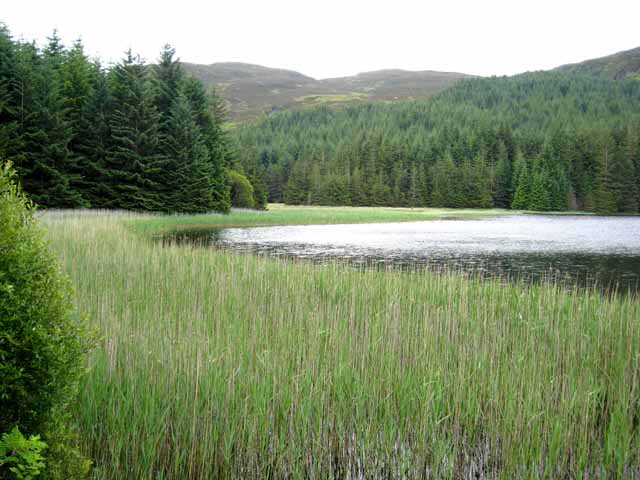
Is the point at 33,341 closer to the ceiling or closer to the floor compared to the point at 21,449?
closer to the ceiling

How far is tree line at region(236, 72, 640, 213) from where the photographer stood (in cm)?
6925

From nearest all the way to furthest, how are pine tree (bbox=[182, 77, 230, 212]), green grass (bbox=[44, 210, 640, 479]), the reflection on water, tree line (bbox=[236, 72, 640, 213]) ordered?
green grass (bbox=[44, 210, 640, 479]) → the reflection on water → pine tree (bbox=[182, 77, 230, 212]) → tree line (bbox=[236, 72, 640, 213])

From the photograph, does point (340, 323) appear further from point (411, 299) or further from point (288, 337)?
point (411, 299)

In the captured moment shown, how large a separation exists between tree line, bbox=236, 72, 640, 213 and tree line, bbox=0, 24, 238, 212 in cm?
1782

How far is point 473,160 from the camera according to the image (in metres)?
81.5

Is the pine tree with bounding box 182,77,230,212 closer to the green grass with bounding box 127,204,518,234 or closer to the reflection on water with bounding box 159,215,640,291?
the green grass with bounding box 127,204,518,234

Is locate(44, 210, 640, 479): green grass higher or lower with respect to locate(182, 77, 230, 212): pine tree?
lower

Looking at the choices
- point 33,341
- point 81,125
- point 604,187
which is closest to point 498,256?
point 33,341

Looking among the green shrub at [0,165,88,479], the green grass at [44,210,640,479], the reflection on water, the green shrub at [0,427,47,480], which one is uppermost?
the green shrub at [0,165,88,479]

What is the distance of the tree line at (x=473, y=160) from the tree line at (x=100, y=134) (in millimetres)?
17824

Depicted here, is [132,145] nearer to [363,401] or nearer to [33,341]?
[363,401]

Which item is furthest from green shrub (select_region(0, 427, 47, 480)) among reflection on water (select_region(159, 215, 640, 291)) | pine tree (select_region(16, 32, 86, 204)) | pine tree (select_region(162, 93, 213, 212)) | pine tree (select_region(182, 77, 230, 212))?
pine tree (select_region(182, 77, 230, 212))

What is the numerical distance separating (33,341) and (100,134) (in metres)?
30.0

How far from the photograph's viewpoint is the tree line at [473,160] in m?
69.2
